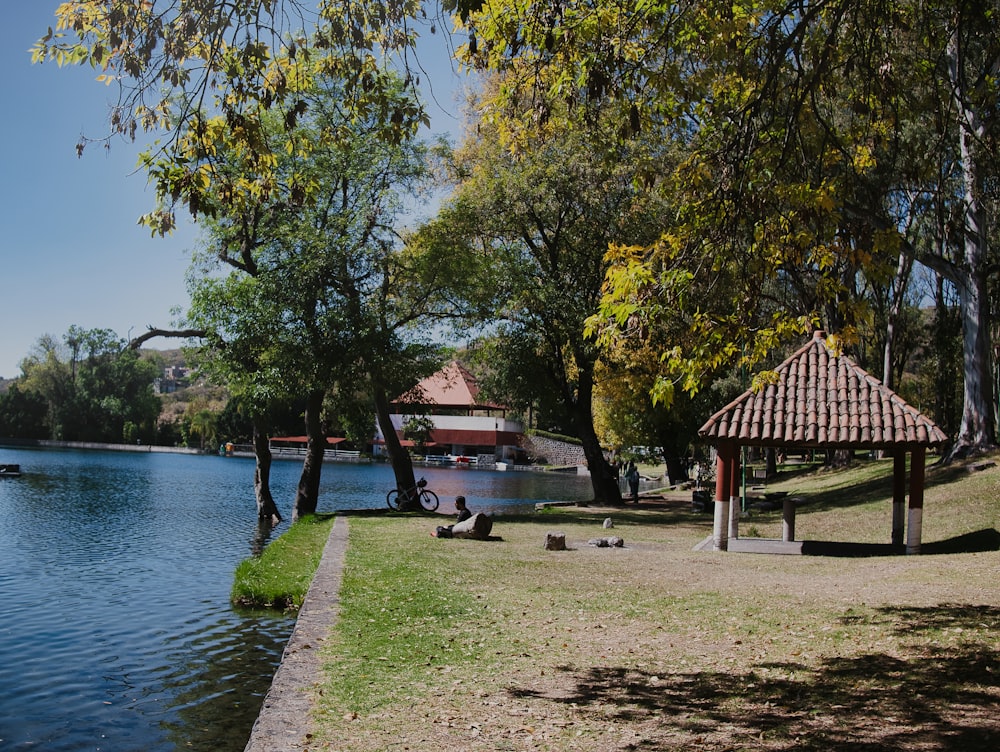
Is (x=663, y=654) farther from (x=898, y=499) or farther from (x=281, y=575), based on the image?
(x=898, y=499)

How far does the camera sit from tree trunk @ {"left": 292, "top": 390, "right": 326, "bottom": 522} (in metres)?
26.3

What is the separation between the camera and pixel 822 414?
1561 cm

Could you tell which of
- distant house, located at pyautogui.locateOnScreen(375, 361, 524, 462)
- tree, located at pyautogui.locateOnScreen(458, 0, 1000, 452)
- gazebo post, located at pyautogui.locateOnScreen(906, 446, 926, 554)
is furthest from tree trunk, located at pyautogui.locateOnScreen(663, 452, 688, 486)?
distant house, located at pyautogui.locateOnScreen(375, 361, 524, 462)

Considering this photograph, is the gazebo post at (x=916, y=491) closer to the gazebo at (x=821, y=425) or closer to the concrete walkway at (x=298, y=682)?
the gazebo at (x=821, y=425)

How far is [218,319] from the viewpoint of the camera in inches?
953

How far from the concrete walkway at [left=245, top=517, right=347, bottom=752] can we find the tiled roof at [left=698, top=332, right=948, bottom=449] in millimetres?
7822

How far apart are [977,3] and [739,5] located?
7.71ft

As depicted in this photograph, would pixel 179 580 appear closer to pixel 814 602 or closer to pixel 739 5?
pixel 814 602

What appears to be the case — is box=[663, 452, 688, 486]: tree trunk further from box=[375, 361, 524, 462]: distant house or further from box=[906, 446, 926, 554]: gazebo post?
box=[375, 361, 524, 462]: distant house

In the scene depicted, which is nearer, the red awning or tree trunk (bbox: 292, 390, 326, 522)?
tree trunk (bbox: 292, 390, 326, 522)

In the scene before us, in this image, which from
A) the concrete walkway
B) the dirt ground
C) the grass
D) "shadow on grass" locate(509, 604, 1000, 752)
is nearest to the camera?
"shadow on grass" locate(509, 604, 1000, 752)

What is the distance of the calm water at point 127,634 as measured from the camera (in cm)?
838

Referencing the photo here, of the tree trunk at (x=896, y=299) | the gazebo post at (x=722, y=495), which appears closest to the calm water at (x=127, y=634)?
the gazebo post at (x=722, y=495)

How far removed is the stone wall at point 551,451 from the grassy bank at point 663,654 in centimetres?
7361
